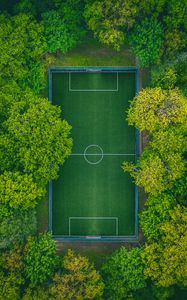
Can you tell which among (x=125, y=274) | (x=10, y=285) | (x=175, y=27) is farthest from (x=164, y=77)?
(x=10, y=285)

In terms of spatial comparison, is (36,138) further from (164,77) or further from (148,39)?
(148,39)

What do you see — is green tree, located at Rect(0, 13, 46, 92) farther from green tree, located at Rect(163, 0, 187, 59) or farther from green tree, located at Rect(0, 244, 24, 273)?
green tree, located at Rect(0, 244, 24, 273)

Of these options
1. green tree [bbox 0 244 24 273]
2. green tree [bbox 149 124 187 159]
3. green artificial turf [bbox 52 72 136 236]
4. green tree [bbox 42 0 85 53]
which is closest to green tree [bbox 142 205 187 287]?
green tree [bbox 149 124 187 159]

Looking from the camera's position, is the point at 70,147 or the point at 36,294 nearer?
the point at 36,294

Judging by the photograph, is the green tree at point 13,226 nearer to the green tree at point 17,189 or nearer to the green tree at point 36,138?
the green tree at point 17,189

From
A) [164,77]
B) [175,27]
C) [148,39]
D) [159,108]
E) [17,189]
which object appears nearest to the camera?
[159,108]

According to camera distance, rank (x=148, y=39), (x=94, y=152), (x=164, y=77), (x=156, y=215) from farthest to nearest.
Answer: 1. (x=94, y=152)
2. (x=148, y=39)
3. (x=156, y=215)
4. (x=164, y=77)

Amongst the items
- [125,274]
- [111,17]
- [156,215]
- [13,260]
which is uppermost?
[111,17]

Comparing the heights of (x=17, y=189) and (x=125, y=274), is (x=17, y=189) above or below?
above
